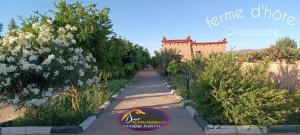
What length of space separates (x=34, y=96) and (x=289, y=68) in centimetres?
998

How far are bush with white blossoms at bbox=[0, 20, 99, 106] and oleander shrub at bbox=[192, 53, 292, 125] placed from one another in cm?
357

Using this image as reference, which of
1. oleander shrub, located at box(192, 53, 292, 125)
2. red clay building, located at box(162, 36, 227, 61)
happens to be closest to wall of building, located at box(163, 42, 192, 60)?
red clay building, located at box(162, 36, 227, 61)

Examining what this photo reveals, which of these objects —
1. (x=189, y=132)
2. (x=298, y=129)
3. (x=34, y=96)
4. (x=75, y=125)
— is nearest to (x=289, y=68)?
(x=298, y=129)

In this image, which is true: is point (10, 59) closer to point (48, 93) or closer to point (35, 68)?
point (35, 68)

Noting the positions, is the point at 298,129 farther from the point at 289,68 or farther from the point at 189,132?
the point at 289,68

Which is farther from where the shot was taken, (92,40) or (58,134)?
(92,40)

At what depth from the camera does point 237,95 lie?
9.22 metres

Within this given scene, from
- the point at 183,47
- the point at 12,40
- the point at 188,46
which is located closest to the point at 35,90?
the point at 12,40

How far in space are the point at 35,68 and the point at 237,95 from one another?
5137 mm

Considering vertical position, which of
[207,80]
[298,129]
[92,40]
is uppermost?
[92,40]

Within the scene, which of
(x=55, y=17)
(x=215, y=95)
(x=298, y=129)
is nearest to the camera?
(x=298, y=129)

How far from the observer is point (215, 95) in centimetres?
940

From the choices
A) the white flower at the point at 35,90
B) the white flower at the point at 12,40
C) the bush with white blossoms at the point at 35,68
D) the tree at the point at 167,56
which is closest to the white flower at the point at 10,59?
the bush with white blossoms at the point at 35,68

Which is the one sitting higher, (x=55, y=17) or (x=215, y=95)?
(x=55, y=17)
